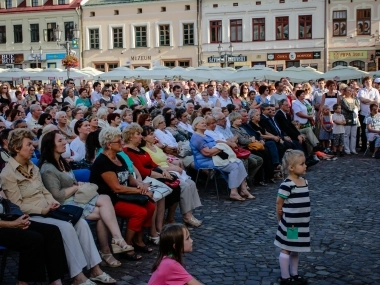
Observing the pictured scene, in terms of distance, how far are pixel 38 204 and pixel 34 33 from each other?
48499mm

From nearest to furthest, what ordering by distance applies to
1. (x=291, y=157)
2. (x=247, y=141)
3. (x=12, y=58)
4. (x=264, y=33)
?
(x=291, y=157) → (x=247, y=141) → (x=264, y=33) → (x=12, y=58)

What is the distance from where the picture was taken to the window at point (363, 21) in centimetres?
4259

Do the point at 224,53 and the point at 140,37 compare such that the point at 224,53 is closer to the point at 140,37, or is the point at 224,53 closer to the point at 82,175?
the point at 140,37

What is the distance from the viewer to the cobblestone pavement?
20.1 ft

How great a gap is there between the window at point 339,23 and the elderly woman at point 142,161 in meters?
37.8

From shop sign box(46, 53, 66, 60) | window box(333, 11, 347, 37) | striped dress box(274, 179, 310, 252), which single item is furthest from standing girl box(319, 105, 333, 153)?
shop sign box(46, 53, 66, 60)

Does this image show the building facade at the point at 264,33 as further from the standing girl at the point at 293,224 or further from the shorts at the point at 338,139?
the standing girl at the point at 293,224

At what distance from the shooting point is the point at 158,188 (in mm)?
7578

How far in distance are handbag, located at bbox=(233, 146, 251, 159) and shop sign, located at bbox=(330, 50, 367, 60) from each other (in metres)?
34.2

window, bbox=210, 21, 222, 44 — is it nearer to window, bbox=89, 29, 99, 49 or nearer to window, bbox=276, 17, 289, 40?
window, bbox=276, 17, 289, 40

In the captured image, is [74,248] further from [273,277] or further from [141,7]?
[141,7]

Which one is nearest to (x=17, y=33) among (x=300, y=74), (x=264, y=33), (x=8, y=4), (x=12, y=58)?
(x=12, y=58)

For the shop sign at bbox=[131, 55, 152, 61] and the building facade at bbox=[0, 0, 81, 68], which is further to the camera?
the building facade at bbox=[0, 0, 81, 68]

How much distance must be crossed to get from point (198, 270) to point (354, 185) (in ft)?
19.1
